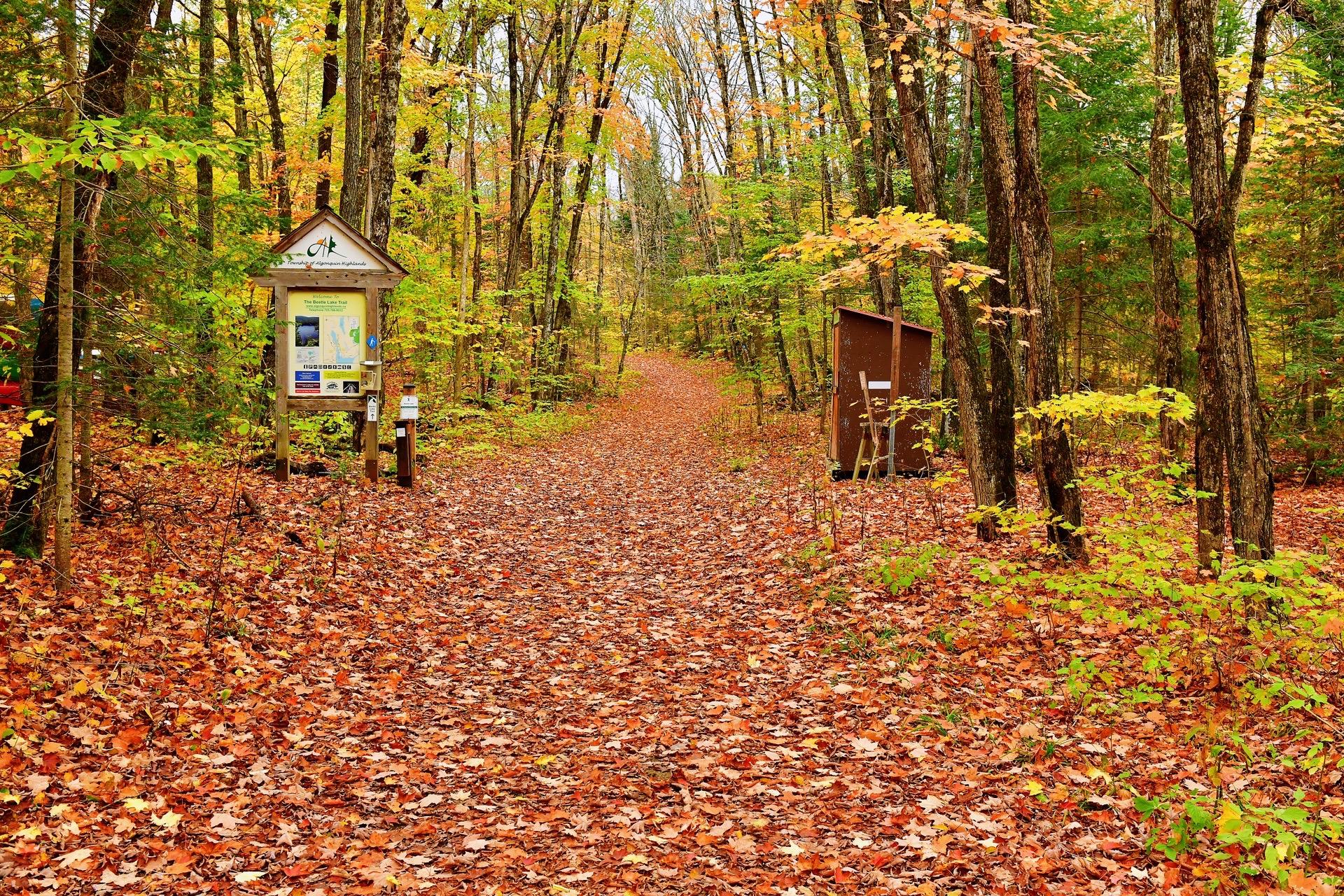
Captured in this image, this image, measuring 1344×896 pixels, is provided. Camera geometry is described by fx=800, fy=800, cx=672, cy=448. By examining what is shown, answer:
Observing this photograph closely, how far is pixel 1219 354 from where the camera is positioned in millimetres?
6223

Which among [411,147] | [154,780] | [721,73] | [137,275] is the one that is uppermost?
[721,73]

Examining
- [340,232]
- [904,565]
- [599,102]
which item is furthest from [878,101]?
[599,102]

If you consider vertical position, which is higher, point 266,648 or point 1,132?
point 1,132

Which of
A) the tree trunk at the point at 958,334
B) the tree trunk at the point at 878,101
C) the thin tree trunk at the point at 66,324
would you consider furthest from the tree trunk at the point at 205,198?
the tree trunk at the point at 878,101

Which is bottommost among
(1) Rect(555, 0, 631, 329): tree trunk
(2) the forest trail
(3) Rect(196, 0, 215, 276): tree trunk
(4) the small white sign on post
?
(2) the forest trail

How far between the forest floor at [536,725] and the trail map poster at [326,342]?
1.73 meters

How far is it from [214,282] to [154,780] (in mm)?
6030

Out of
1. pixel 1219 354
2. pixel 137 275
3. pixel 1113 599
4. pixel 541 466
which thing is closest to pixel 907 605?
pixel 1113 599

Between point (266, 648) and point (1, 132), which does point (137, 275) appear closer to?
→ point (1, 132)

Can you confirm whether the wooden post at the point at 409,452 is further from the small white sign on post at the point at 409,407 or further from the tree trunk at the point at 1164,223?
the tree trunk at the point at 1164,223

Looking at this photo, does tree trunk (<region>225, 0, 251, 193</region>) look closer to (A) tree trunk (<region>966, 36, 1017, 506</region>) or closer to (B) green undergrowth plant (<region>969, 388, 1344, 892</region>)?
(A) tree trunk (<region>966, 36, 1017, 506</region>)

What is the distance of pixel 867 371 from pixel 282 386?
316 inches

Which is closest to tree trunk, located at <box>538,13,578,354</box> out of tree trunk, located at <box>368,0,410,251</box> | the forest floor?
tree trunk, located at <box>368,0,410,251</box>

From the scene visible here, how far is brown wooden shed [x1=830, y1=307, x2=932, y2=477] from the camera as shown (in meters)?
11.9
